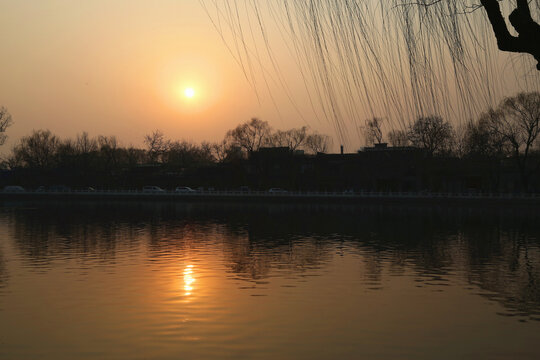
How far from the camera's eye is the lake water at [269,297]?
1372 centimetres

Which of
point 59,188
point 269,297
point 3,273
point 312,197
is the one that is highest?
point 59,188

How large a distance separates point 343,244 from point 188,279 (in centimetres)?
1409

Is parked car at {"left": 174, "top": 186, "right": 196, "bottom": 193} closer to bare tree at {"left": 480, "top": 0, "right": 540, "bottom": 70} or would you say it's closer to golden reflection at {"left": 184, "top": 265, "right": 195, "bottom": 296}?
golden reflection at {"left": 184, "top": 265, "right": 195, "bottom": 296}

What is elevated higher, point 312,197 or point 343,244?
point 312,197

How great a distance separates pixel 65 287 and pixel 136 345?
798 centimetres

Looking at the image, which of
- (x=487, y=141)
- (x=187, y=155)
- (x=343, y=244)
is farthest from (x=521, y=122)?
(x=187, y=155)

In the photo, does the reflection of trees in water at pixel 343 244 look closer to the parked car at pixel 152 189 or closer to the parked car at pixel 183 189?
the parked car at pixel 152 189

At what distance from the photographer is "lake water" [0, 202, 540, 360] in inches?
540

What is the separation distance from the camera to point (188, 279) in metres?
22.4

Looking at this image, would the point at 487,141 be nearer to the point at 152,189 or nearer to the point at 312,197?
the point at 312,197

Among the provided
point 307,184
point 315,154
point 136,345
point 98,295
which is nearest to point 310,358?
point 136,345

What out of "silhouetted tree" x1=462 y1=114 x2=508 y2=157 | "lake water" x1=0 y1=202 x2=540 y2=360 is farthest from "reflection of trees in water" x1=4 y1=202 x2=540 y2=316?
"silhouetted tree" x1=462 y1=114 x2=508 y2=157

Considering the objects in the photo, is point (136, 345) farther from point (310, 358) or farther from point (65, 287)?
point (65, 287)

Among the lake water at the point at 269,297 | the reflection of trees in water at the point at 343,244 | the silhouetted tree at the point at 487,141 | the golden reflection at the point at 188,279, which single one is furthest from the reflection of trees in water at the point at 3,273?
the silhouetted tree at the point at 487,141
